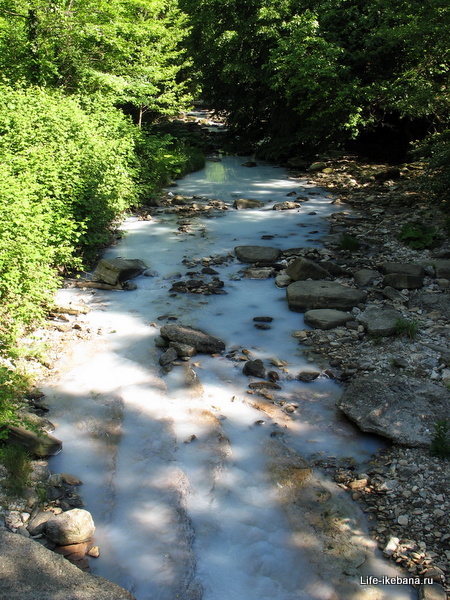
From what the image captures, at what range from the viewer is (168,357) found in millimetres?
6094

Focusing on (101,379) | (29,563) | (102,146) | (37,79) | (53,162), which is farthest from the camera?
(37,79)

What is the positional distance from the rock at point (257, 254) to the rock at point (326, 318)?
2.18m

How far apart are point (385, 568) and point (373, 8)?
1342cm

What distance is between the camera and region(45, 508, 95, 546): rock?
11.9 feet

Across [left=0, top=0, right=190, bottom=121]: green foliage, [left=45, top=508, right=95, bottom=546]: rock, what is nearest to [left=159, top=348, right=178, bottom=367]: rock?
[left=45, top=508, right=95, bottom=546]: rock

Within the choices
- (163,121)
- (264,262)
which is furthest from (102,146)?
(163,121)

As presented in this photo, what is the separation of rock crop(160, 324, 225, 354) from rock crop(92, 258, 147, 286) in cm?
196

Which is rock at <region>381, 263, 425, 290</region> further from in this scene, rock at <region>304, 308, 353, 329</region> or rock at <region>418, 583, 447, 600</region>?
rock at <region>418, 583, 447, 600</region>

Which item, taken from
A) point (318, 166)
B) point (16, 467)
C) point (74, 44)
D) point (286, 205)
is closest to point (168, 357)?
point (16, 467)

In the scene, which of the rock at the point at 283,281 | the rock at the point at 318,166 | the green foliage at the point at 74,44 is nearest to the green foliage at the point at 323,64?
the rock at the point at 318,166

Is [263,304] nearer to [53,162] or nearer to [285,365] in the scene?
[285,365]

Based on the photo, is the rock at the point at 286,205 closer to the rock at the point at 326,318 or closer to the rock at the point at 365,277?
the rock at the point at 365,277

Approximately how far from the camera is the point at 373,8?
44.3ft

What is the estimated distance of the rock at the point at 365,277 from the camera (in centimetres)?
797
